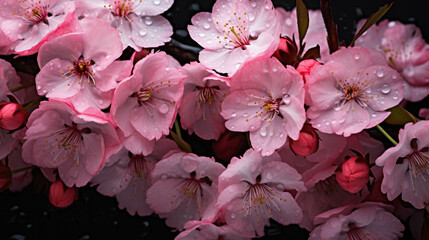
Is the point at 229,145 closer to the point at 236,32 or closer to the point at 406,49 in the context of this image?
the point at 236,32

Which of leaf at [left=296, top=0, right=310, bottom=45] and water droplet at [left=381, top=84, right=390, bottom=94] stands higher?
leaf at [left=296, top=0, right=310, bottom=45]

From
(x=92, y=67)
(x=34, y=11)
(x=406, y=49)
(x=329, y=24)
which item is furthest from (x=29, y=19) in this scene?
(x=406, y=49)

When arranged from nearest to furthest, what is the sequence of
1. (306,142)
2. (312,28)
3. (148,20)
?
(306,142) < (148,20) < (312,28)

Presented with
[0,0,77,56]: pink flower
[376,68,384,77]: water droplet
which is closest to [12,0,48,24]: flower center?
[0,0,77,56]: pink flower

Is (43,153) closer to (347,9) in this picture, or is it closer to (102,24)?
(102,24)

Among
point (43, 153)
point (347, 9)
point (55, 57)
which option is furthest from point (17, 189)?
point (347, 9)

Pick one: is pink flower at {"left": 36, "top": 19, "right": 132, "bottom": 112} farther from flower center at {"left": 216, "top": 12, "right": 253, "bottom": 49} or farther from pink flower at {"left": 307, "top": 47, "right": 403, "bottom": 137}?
pink flower at {"left": 307, "top": 47, "right": 403, "bottom": 137}
